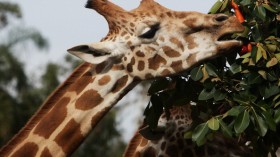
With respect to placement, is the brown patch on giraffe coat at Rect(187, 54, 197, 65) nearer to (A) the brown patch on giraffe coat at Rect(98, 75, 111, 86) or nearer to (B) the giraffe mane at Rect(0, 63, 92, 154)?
(A) the brown patch on giraffe coat at Rect(98, 75, 111, 86)

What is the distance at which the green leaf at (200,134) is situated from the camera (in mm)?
5750

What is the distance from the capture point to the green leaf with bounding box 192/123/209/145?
18.9 ft

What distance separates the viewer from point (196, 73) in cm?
607

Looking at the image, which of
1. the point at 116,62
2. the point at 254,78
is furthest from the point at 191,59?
the point at 254,78

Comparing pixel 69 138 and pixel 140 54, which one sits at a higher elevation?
pixel 140 54

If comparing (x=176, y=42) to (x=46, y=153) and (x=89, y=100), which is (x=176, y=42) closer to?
(x=89, y=100)

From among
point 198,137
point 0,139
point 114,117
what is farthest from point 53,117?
point 114,117

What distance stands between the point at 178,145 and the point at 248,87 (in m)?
1.85

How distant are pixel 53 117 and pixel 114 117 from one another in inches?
865

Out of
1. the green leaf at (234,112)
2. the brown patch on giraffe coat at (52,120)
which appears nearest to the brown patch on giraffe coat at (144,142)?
the brown patch on giraffe coat at (52,120)

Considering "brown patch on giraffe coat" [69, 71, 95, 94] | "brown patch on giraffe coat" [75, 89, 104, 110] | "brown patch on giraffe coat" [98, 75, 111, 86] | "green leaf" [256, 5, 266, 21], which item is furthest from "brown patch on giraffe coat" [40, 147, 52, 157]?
"green leaf" [256, 5, 266, 21]

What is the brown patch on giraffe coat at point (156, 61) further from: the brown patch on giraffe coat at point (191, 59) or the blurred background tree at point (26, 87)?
the blurred background tree at point (26, 87)

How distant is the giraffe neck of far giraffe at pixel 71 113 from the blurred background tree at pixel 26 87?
17924 mm

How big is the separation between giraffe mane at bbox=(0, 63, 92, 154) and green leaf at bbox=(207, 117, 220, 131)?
3.99 ft
